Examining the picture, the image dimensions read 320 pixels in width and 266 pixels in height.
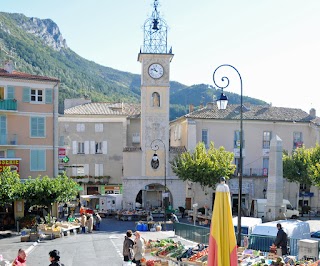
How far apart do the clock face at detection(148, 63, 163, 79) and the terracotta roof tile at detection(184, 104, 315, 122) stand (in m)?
5.03

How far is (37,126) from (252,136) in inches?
804

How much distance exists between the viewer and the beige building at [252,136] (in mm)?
43625

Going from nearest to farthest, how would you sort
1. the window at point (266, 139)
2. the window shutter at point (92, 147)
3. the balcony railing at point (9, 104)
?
the balcony railing at point (9, 104) < the window at point (266, 139) < the window shutter at point (92, 147)

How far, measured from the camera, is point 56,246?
23344 millimetres

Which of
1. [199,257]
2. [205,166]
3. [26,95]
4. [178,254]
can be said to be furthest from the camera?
[205,166]

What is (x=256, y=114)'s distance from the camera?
4662 centimetres

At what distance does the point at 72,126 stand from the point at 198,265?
37.6m

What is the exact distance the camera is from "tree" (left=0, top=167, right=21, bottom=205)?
89.6 ft

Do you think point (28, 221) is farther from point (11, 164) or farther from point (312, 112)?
point (312, 112)

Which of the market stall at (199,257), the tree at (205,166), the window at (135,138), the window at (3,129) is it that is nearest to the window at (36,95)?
the window at (3,129)

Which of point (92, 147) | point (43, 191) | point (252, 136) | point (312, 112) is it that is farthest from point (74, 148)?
point (312, 112)

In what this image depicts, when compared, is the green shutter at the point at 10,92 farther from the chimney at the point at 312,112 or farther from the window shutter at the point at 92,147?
the chimney at the point at 312,112

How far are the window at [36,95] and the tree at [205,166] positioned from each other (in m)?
11.7

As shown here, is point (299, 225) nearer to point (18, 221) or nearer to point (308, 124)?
point (18, 221)
